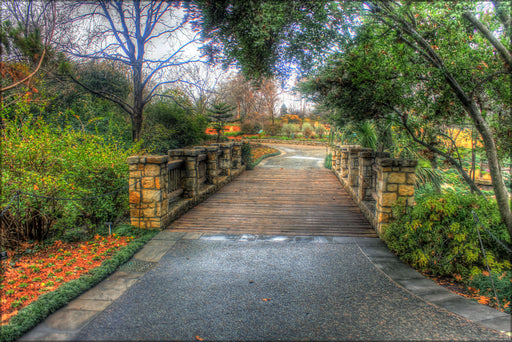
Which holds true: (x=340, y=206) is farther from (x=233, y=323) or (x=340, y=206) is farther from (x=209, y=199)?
(x=233, y=323)

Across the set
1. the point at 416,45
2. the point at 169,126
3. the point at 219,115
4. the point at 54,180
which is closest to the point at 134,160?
the point at 54,180

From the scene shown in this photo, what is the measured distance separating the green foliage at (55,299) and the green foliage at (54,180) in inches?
42.7

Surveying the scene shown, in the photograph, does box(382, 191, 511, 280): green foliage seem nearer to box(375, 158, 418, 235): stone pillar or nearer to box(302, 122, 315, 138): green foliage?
box(375, 158, 418, 235): stone pillar

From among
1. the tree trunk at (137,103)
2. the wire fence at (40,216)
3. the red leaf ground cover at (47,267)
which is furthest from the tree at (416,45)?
the tree trunk at (137,103)

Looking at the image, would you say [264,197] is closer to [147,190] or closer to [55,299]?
[147,190]

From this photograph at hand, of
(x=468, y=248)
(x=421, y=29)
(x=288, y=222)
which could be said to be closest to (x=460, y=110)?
(x=421, y=29)

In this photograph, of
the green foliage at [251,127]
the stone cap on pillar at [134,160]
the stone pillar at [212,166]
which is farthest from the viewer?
the green foliage at [251,127]

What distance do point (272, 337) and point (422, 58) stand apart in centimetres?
429

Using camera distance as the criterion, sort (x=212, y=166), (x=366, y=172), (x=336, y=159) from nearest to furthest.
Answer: (x=366, y=172)
(x=212, y=166)
(x=336, y=159)

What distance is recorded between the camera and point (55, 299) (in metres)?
3.21

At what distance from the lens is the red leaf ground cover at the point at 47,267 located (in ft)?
10.6

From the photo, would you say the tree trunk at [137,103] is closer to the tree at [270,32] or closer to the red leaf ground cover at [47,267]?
the red leaf ground cover at [47,267]

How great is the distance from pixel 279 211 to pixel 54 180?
450cm

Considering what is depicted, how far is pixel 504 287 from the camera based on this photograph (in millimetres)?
3629
